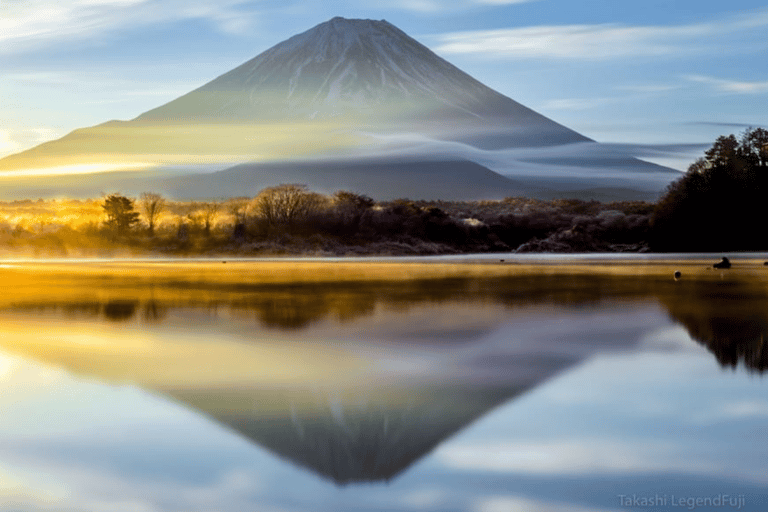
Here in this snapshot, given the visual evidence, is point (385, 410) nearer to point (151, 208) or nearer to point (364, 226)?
point (364, 226)

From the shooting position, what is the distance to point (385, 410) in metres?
8.70

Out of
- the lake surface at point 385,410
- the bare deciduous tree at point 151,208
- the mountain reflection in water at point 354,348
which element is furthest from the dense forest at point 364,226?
the lake surface at point 385,410

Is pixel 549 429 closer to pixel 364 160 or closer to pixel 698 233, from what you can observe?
pixel 698 233

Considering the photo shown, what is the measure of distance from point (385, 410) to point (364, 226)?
57770 millimetres

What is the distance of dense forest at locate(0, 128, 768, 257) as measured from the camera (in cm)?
6291

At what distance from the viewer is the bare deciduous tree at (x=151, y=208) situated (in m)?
66.2

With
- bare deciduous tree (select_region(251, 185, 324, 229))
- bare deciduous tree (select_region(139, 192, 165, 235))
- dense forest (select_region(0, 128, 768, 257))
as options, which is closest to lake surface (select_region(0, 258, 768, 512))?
dense forest (select_region(0, 128, 768, 257))

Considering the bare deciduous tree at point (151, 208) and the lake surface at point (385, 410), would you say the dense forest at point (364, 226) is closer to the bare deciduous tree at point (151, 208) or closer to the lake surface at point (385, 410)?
the bare deciduous tree at point (151, 208)

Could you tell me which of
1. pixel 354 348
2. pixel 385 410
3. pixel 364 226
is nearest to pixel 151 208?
pixel 364 226

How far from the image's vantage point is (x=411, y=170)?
14050 cm

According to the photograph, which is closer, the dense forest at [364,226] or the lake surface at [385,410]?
the lake surface at [385,410]

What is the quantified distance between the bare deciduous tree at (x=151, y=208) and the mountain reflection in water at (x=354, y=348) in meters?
41.2

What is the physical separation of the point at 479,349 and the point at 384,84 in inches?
5465

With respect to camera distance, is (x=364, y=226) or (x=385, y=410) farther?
(x=364, y=226)
